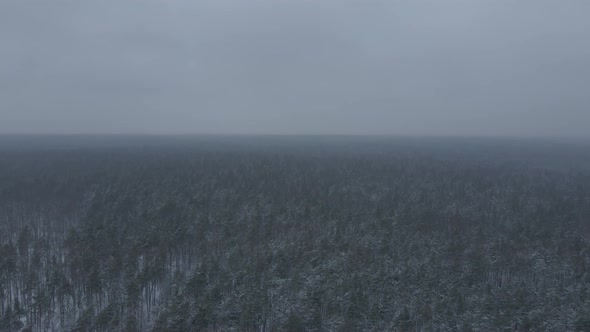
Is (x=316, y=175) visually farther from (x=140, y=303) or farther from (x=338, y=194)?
(x=140, y=303)

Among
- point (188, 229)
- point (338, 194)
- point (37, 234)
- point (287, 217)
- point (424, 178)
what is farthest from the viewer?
point (424, 178)

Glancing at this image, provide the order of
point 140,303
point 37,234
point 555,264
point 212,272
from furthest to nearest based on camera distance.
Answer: point 37,234, point 555,264, point 212,272, point 140,303

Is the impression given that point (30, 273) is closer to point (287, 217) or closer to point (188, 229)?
point (188, 229)

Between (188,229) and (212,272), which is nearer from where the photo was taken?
(212,272)

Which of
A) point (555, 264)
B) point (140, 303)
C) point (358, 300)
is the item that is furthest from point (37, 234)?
point (555, 264)

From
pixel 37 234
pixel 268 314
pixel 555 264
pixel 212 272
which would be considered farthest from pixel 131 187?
pixel 555 264

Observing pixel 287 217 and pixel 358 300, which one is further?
pixel 287 217
